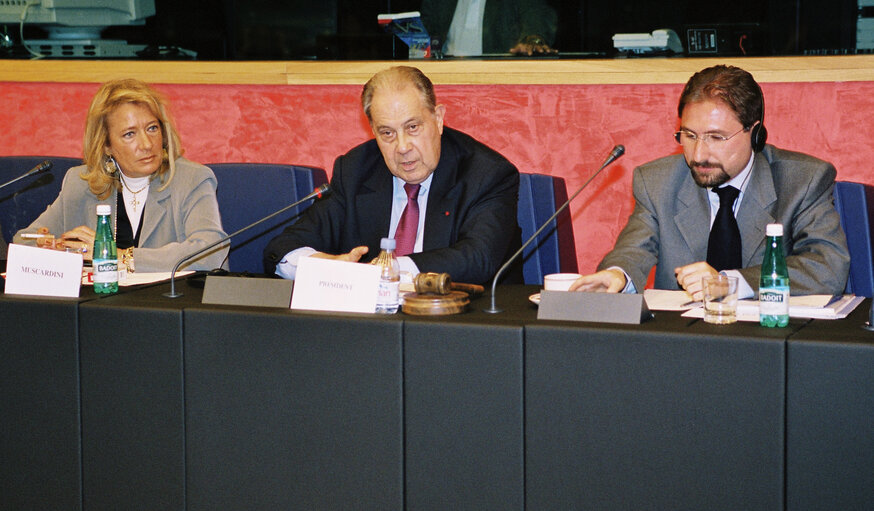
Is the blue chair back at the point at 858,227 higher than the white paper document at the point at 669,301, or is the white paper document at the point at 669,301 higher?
the blue chair back at the point at 858,227

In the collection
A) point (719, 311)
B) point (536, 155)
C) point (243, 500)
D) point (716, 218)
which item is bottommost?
point (243, 500)

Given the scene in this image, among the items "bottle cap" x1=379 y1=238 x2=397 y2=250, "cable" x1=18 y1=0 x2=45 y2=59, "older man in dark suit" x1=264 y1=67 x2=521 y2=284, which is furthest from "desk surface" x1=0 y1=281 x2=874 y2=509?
"cable" x1=18 y1=0 x2=45 y2=59

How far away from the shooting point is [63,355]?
1778 mm

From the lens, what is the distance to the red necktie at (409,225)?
2.43 metres

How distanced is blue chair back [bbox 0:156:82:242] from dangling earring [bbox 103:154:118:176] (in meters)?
0.41

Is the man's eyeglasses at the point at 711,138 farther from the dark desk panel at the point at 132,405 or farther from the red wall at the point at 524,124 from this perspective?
the dark desk panel at the point at 132,405

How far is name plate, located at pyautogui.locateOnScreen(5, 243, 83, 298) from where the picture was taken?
1844mm

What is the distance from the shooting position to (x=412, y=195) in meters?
2.45

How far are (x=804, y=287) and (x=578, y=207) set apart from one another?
1213mm

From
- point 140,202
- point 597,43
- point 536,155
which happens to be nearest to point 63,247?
point 140,202

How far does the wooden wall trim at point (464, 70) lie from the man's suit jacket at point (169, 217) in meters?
0.68

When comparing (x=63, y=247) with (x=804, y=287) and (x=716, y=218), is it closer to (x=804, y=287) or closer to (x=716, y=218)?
(x=716, y=218)

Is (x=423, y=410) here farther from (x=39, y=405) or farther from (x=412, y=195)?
(x=412, y=195)

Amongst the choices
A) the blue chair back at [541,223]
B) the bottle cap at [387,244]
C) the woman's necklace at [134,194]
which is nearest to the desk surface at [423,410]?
the bottle cap at [387,244]
